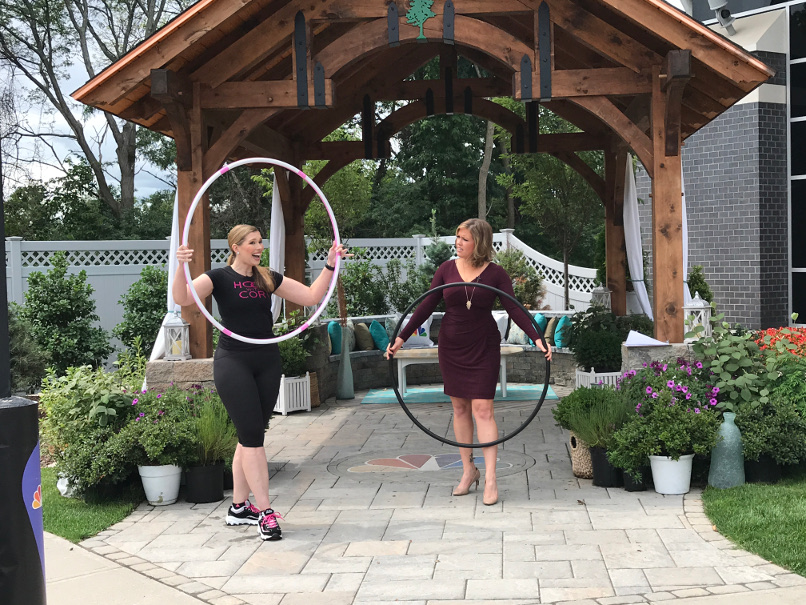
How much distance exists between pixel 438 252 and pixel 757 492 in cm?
1136

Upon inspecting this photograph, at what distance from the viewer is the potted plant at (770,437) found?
5.68 metres

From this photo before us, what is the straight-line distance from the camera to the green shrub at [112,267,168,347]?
40.9ft

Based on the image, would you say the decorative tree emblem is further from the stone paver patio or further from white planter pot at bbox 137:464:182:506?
white planter pot at bbox 137:464:182:506

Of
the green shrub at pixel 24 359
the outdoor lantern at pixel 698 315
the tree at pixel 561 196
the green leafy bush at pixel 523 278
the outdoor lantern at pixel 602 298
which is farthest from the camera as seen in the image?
the green leafy bush at pixel 523 278

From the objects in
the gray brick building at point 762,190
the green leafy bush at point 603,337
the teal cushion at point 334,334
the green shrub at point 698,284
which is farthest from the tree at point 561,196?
the teal cushion at point 334,334

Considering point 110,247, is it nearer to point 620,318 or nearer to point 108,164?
point 620,318

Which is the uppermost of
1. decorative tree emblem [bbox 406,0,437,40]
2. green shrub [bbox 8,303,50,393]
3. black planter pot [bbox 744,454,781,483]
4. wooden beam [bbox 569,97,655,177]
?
decorative tree emblem [bbox 406,0,437,40]

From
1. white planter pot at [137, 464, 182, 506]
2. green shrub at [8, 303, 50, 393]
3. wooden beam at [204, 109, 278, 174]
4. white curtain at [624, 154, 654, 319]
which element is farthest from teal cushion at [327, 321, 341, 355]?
white planter pot at [137, 464, 182, 506]

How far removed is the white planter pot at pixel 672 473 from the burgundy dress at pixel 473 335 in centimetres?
118

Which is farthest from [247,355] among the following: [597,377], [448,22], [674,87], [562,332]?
[562,332]

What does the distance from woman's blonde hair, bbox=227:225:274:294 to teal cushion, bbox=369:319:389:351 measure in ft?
21.8

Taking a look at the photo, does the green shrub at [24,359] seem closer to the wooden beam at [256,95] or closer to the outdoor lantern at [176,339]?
the outdoor lantern at [176,339]

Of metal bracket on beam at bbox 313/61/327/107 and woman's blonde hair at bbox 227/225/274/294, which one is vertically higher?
metal bracket on beam at bbox 313/61/327/107

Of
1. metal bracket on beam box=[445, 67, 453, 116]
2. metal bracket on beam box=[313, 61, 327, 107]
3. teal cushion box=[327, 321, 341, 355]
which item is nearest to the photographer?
metal bracket on beam box=[313, 61, 327, 107]
